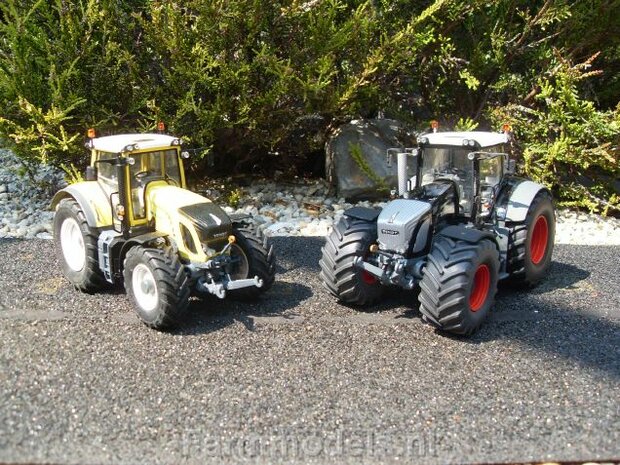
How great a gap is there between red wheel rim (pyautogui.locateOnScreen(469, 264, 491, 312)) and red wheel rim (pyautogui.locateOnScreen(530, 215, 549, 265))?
139 centimetres

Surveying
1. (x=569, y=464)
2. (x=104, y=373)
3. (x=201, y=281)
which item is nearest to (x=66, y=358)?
(x=104, y=373)

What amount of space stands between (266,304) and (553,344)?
8.00 ft

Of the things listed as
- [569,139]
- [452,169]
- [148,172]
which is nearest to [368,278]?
[452,169]

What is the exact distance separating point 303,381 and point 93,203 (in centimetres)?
278

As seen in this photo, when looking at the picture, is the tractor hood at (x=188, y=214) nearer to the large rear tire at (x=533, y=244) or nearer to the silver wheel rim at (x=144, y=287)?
the silver wheel rim at (x=144, y=287)

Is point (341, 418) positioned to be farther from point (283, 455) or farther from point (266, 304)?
point (266, 304)

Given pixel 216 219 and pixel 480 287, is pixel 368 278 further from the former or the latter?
pixel 216 219

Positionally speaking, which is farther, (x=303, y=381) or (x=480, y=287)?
(x=480, y=287)

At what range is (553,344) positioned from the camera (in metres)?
4.92

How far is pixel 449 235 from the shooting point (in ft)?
16.5

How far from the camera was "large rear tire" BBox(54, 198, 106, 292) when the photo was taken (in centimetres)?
564

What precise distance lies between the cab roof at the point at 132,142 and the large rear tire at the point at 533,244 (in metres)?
3.32

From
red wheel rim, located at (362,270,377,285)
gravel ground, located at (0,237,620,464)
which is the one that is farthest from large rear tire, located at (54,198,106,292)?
red wheel rim, located at (362,270,377,285)

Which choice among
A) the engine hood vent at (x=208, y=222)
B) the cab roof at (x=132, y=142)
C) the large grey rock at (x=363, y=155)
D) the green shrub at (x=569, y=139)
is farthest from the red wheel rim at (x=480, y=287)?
the green shrub at (x=569, y=139)
